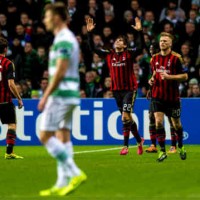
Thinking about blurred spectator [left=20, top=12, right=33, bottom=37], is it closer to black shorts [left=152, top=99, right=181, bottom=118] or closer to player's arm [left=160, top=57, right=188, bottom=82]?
black shorts [left=152, top=99, right=181, bottom=118]

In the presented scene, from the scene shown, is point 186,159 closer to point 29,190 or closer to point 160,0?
point 29,190

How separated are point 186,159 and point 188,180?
340cm

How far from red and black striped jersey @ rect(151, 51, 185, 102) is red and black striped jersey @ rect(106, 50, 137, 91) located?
150 centimetres

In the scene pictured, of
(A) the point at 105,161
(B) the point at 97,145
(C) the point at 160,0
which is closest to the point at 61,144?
(A) the point at 105,161

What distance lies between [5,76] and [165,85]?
8.82 feet

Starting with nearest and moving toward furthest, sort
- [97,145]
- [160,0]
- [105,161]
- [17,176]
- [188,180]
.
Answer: [188,180], [17,176], [105,161], [97,145], [160,0]

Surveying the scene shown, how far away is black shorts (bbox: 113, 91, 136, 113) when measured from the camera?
1559cm

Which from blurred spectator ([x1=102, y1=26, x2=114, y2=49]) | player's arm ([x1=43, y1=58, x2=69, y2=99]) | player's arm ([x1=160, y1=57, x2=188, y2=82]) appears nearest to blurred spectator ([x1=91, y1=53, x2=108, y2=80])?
blurred spectator ([x1=102, y1=26, x2=114, y2=49])

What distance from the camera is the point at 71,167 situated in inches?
379

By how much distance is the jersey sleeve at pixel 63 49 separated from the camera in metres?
9.52

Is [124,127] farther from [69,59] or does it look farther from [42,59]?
[42,59]

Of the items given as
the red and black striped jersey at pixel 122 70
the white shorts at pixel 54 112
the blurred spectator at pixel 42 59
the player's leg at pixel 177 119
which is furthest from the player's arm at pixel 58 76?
the blurred spectator at pixel 42 59

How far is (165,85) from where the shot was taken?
14242 millimetres

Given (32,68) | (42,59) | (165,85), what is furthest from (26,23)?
(165,85)
